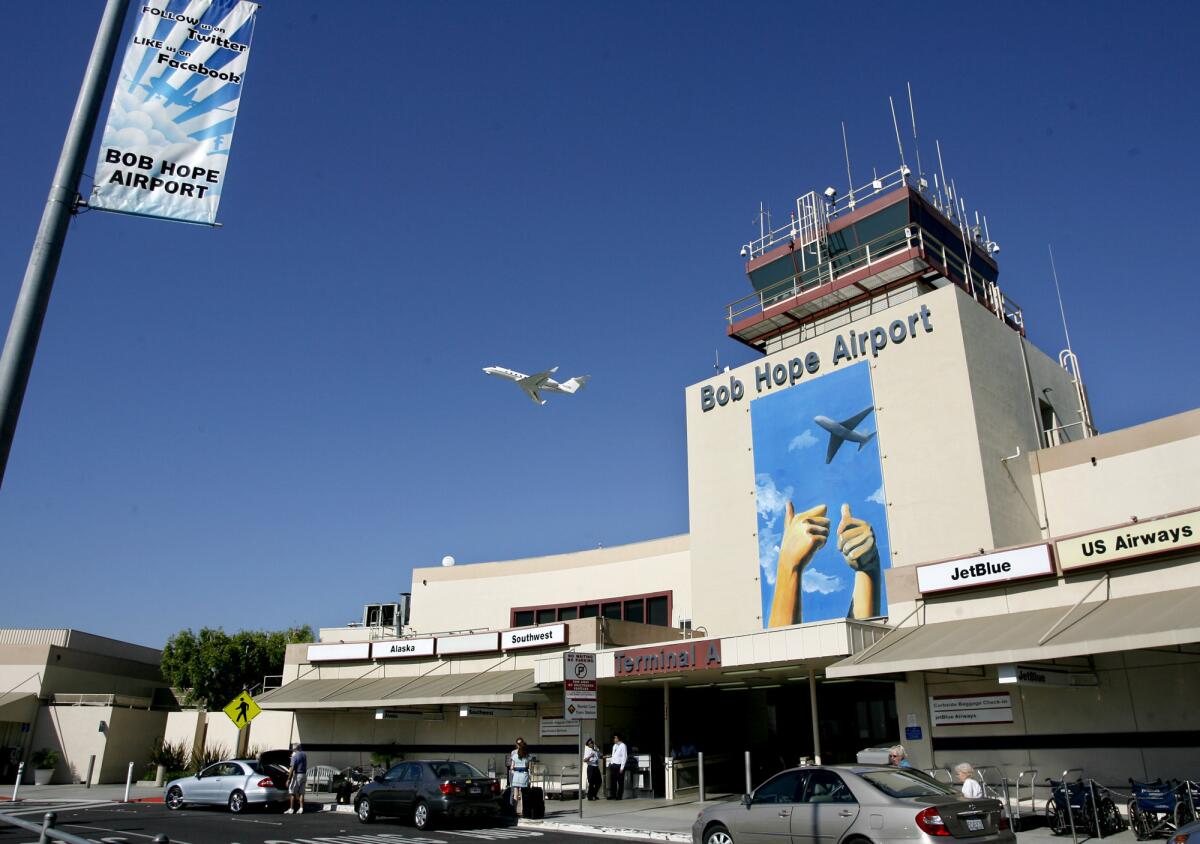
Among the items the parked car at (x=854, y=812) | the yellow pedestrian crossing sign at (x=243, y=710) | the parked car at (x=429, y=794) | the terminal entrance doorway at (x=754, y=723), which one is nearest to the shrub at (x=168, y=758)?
the yellow pedestrian crossing sign at (x=243, y=710)

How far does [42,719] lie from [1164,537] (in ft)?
142

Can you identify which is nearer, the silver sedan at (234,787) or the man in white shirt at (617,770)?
the silver sedan at (234,787)

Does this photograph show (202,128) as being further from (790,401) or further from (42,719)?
(42,719)

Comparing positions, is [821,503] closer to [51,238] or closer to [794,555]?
[794,555]

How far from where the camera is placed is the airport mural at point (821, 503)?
25.6 metres

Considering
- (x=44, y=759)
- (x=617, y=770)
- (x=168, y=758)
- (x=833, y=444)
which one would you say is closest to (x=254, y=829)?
(x=617, y=770)

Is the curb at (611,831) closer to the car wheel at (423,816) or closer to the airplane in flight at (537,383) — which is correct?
the car wheel at (423,816)

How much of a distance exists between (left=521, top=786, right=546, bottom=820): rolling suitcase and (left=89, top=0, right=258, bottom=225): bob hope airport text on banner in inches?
637

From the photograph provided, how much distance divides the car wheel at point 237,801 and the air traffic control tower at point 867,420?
14.7m

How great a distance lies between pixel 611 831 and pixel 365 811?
6054mm

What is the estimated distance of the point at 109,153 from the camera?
289 inches

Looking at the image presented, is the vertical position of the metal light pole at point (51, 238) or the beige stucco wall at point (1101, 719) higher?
the metal light pole at point (51, 238)

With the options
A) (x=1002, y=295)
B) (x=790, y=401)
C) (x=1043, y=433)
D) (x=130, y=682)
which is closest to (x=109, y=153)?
(x=790, y=401)

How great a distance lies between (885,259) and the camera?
2955cm
